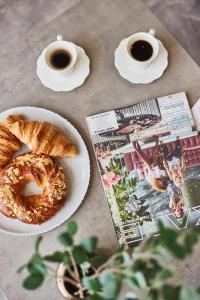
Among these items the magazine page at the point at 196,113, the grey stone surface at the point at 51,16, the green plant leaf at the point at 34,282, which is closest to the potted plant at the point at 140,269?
the green plant leaf at the point at 34,282

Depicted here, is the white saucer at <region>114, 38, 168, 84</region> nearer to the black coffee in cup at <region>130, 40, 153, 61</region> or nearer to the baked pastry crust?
the black coffee in cup at <region>130, 40, 153, 61</region>

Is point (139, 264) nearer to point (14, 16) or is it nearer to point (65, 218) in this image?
point (65, 218)

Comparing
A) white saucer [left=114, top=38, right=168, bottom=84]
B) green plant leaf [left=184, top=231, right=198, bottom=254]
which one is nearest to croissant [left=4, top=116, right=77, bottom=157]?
white saucer [left=114, top=38, right=168, bottom=84]

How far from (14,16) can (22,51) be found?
0.25 meters

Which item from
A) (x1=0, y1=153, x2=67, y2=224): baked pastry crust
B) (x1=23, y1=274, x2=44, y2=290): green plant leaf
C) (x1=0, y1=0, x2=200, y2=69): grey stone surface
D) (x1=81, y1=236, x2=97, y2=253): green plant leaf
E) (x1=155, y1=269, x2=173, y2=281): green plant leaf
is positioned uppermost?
(x1=0, y1=0, x2=200, y2=69): grey stone surface

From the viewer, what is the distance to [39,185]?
117 centimetres

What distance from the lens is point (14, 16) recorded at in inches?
57.4

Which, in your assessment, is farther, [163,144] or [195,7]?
[195,7]

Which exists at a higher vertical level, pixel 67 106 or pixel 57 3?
pixel 57 3

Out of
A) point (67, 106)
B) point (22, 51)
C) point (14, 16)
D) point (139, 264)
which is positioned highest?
point (14, 16)

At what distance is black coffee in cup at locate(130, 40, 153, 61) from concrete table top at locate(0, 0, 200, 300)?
0.07m

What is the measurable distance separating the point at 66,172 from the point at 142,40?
0.39 meters

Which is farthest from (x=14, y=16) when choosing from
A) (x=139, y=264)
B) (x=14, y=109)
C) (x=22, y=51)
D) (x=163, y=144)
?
(x=139, y=264)

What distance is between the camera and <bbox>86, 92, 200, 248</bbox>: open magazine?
1174 millimetres
